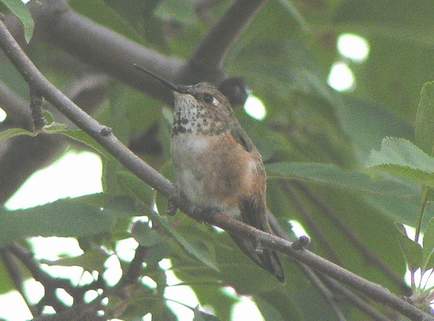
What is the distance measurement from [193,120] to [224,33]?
1.24ft

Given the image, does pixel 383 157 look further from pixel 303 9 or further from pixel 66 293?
pixel 303 9

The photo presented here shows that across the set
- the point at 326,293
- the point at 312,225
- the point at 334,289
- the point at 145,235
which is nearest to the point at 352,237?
the point at 312,225

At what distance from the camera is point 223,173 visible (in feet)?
13.7

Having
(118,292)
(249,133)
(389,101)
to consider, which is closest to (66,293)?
(118,292)

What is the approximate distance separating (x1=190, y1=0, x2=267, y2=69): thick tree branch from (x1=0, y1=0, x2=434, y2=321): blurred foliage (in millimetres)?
237

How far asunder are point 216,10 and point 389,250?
5.56 feet

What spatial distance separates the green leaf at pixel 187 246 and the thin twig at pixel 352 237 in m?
1.52

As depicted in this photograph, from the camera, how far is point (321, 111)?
536 cm

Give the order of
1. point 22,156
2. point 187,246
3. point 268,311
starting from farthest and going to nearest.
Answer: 1. point 22,156
2. point 268,311
3. point 187,246

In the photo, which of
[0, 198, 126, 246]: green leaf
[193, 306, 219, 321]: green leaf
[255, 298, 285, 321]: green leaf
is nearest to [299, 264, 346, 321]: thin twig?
[255, 298, 285, 321]: green leaf

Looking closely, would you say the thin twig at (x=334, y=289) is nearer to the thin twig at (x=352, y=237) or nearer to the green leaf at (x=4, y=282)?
the thin twig at (x=352, y=237)

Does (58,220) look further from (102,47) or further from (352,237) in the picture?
(352,237)

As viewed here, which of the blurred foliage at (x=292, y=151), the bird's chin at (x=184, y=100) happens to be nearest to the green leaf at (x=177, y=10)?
the blurred foliage at (x=292, y=151)

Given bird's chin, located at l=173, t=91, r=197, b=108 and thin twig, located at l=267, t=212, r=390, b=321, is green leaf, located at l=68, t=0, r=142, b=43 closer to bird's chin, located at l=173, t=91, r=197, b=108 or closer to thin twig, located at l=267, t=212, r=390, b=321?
bird's chin, located at l=173, t=91, r=197, b=108
